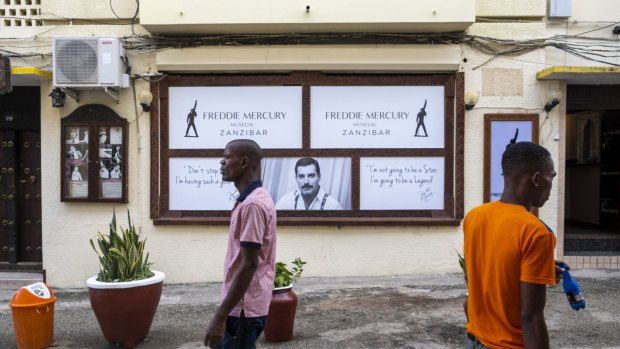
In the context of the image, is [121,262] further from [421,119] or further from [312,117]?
[421,119]

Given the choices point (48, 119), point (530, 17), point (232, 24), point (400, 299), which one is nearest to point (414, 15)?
point (530, 17)

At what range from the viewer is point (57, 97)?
7789 mm

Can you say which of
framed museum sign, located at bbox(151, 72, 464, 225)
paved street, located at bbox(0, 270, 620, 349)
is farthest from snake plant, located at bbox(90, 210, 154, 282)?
framed museum sign, located at bbox(151, 72, 464, 225)

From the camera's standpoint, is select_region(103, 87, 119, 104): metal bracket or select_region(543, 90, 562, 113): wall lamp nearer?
select_region(103, 87, 119, 104): metal bracket

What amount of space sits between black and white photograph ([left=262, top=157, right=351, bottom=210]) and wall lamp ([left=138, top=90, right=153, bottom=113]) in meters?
1.85

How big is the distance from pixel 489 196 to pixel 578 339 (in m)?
2.79

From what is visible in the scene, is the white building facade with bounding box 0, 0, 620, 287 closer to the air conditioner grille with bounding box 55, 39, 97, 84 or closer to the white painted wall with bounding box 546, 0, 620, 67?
the white painted wall with bounding box 546, 0, 620, 67

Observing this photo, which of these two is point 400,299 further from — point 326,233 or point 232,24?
point 232,24

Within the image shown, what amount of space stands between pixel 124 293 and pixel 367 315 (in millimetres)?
2710

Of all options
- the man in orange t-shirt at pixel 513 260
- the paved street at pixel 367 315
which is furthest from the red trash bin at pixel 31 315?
the man in orange t-shirt at pixel 513 260

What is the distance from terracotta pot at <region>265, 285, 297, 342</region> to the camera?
538 cm

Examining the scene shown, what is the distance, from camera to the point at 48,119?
8125 millimetres

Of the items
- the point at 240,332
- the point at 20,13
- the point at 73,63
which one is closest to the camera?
the point at 240,332

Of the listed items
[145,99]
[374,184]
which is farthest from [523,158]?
[145,99]
